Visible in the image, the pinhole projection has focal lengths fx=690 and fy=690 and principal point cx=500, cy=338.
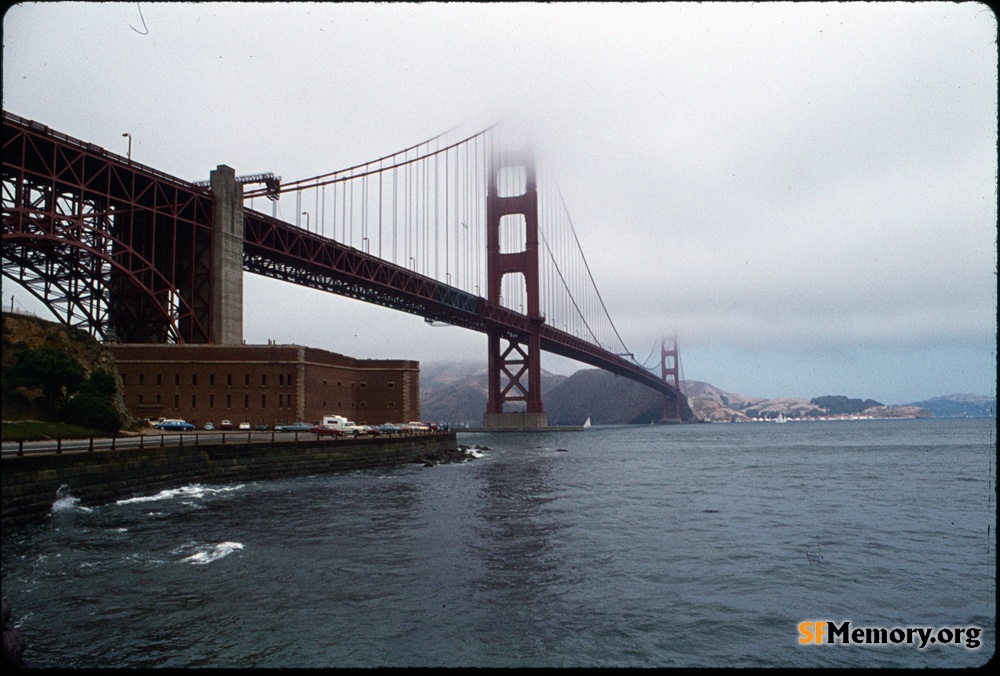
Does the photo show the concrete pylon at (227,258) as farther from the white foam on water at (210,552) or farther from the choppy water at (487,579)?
the white foam on water at (210,552)

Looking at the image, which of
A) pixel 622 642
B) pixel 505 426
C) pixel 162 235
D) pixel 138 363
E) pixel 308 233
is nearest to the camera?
pixel 622 642

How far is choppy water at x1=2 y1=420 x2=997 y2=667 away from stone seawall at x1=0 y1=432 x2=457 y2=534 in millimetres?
938

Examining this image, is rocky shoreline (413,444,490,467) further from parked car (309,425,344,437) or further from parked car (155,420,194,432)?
parked car (155,420,194,432)

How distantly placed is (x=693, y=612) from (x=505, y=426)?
101 meters

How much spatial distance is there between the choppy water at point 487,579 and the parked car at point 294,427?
19069 millimetres

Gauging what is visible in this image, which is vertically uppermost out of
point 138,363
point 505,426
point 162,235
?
point 162,235

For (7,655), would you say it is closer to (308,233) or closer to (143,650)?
(143,650)

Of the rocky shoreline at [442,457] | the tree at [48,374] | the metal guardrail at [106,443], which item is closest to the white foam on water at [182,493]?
the metal guardrail at [106,443]

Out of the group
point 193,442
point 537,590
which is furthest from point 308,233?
point 537,590

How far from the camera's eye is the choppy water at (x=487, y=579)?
35.5 ft

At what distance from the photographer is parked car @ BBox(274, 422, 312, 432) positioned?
4672 centimetres

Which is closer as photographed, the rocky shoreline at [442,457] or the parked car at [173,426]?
the parked car at [173,426]

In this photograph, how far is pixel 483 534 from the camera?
20.1 metres

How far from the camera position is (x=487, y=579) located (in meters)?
14.8
